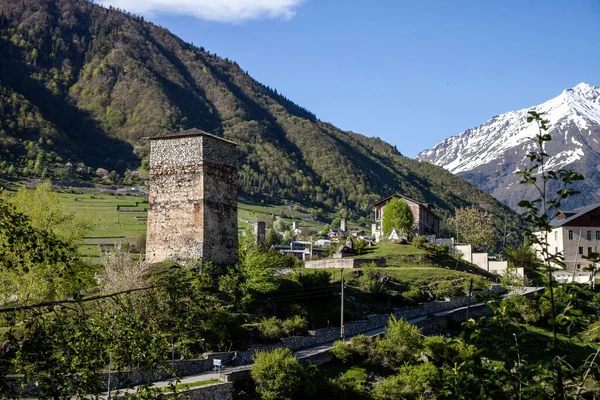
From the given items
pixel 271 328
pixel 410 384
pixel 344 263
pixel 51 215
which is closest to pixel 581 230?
pixel 344 263

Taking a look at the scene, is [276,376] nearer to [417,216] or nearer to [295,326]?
[295,326]

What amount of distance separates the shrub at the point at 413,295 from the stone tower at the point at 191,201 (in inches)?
666

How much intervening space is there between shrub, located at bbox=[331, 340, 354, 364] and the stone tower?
8.69 m

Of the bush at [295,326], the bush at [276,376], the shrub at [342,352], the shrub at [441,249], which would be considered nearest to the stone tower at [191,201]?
the bush at [295,326]

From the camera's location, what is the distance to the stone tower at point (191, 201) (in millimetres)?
40031

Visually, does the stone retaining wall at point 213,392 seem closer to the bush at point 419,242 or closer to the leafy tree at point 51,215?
the leafy tree at point 51,215

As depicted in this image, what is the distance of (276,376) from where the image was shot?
1211 inches

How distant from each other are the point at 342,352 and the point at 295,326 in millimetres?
3440

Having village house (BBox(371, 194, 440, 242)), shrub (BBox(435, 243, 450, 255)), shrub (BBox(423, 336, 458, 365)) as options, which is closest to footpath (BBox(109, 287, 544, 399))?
shrub (BBox(423, 336, 458, 365))

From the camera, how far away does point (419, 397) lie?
33.9 metres

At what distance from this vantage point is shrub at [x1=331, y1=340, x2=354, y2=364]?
37125mm

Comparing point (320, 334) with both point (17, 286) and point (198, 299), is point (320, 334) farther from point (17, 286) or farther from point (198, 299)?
point (198, 299)

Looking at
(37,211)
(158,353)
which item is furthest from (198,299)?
(37,211)

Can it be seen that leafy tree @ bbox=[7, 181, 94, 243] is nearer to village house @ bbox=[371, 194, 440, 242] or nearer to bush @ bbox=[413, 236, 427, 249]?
bush @ bbox=[413, 236, 427, 249]
